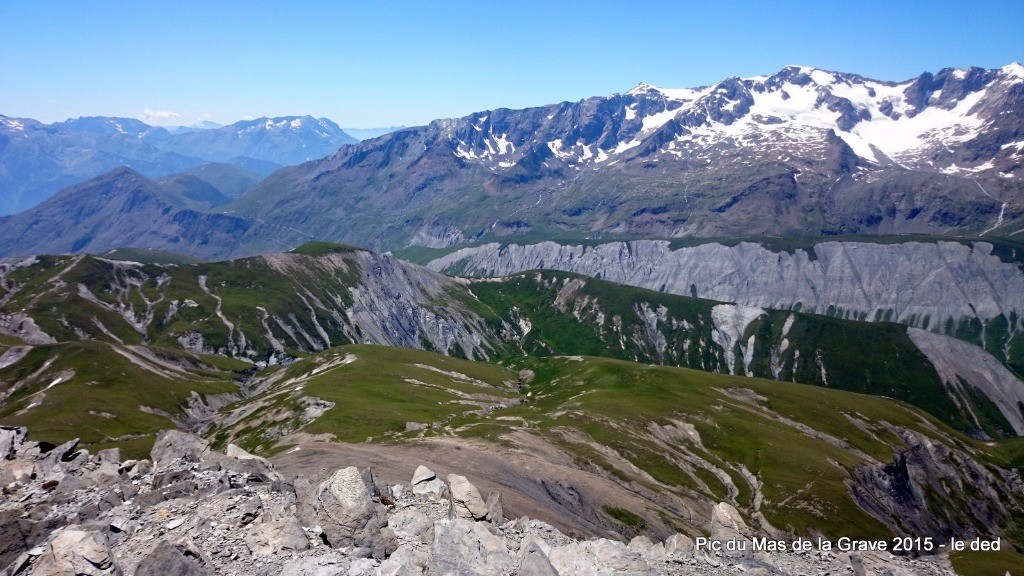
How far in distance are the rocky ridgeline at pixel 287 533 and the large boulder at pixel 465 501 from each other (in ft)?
0.34

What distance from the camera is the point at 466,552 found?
93.9 ft

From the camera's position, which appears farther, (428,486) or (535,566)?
(428,486)

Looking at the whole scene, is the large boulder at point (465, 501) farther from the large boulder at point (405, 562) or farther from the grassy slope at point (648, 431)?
the grassy slope at point (648, 431)

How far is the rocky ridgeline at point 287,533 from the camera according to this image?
26.8m

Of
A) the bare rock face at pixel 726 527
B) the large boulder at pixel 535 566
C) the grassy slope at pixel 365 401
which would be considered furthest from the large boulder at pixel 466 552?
the grassy slope at pixel 365 401

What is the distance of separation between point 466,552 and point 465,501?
39.0 ft

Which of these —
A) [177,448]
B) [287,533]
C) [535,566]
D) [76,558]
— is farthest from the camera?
[177,448]

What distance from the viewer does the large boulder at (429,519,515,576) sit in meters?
27.1

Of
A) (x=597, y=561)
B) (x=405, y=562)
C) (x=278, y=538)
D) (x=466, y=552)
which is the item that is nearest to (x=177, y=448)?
(x=278, y=538)

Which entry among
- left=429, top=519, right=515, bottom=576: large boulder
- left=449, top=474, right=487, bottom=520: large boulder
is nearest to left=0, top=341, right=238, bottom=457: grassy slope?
left=449, top=474, right=487, bottom=520: large boulder

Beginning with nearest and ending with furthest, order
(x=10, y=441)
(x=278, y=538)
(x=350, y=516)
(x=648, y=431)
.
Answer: (x=278, y=538)
(x=350, y=516)
(x=10, y=441)
(x=648, y=431)

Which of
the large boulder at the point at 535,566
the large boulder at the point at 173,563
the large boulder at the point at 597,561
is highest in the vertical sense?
the large boulder at the point at 173,563

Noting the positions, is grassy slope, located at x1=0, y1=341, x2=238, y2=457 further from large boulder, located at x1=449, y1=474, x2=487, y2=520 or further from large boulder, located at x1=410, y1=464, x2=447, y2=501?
large boulder, located at x1=449, y1=474, x2=487, y2=520

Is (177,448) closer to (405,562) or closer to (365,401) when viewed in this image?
(405,562)
